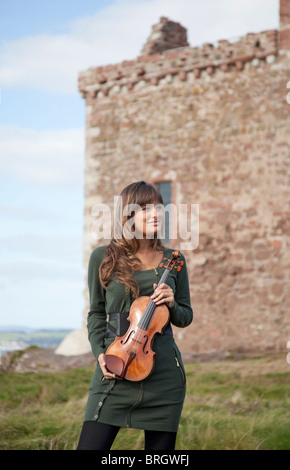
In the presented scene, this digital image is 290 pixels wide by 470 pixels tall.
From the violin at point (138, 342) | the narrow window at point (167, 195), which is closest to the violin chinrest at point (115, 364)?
the violin at point (138, 342)

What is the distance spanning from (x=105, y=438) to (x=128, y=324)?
59 cm

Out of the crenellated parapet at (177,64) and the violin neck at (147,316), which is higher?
the crenellated parapet at (177,64)

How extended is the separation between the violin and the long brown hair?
12cm

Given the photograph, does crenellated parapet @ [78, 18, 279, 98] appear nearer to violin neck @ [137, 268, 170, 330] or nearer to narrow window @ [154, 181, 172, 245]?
narrow window @ [154, 181, 172, 245]

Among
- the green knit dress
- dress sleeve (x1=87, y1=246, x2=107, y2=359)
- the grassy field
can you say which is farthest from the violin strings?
the grassy field

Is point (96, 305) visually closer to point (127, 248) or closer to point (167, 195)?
point (127, 248)

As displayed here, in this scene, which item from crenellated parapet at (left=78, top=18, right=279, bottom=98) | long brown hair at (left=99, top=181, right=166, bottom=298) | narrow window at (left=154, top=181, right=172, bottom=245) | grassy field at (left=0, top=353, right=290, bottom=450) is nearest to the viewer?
long brown hair at (left=99, top=181, right=166, bottom=298)

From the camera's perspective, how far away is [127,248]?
3275 millimetres

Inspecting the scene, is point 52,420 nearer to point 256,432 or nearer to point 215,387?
point 256,432

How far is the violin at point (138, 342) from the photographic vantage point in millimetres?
2963

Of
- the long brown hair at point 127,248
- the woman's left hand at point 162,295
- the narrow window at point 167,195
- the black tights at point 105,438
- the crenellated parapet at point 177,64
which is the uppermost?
the crenellated parapet at point 177,64

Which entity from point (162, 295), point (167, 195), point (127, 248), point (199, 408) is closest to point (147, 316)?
point (162, 295)

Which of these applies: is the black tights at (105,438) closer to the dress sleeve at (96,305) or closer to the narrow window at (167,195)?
the dress sleeve at (96,305)

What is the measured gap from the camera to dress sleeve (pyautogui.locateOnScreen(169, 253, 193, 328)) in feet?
10.4
